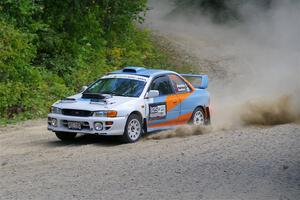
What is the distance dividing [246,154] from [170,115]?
132 inches

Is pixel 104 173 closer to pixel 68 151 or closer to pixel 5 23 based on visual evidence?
pixel 68 151

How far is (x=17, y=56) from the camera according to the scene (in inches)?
804

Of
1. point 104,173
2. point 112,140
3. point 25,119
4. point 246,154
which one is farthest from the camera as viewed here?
point 25,119

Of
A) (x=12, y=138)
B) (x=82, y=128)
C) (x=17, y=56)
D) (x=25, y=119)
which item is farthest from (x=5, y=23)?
(x=82, y=128)

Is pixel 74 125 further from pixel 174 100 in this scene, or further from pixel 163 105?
pixel 174 100

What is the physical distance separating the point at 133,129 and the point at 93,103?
3.37 ft

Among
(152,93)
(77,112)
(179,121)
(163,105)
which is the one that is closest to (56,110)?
(77,112)

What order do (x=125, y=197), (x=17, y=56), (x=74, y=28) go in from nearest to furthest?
(x=125, y=197)
(x=17, y=56)
(x=74, y=28)

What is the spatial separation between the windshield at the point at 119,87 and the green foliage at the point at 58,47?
398 cm

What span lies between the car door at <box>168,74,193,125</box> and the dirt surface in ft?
2.56

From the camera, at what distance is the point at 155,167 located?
1177cm

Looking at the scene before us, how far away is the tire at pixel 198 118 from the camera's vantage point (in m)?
16.8

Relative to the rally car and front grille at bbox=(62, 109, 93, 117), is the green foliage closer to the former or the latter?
the rally car

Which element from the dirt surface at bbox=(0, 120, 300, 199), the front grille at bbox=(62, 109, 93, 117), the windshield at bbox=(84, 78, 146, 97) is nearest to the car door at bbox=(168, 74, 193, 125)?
the dirt surface at bbox=(0, 120, 300, 199)
